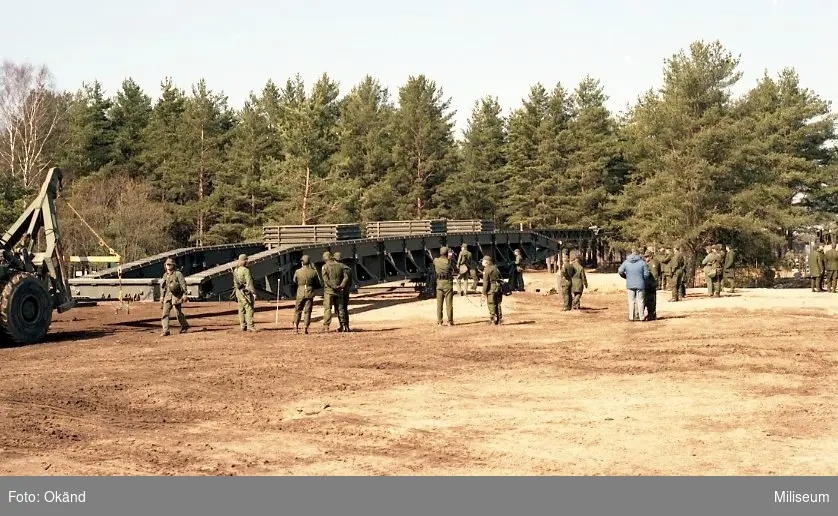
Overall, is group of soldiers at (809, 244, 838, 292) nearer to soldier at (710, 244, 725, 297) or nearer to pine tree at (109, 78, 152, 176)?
soldier at (710, 244, 725, 297)

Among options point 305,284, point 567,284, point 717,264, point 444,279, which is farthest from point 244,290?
point 717,264

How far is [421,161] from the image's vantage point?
58500 mm

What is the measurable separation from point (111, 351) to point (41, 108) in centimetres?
4231

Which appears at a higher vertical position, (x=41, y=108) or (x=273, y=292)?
(x=41, y=108)

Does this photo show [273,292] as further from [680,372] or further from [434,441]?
[434,441]

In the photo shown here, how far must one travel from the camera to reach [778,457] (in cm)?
820

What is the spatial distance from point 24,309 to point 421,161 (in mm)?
42749

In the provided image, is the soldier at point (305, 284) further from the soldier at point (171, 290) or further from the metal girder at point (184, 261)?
the metal girder at point (184, 261)

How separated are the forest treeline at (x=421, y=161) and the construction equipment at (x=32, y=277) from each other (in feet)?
70.7

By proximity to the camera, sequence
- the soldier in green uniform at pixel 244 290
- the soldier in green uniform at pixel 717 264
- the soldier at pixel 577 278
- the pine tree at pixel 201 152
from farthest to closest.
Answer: the pine tree at pixel 201 152 < the soldier in green uniform at pixel 717 264 < the soldier at pixel 577 278 < the soldier in green uniform at pixel 244 290

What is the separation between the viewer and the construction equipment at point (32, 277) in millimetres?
16609

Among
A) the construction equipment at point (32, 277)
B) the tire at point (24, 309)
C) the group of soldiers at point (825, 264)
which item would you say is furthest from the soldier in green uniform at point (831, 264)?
the tire at point (24, 309)

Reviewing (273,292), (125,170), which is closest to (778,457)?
(273,292)

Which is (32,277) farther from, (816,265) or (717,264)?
(816,265)
